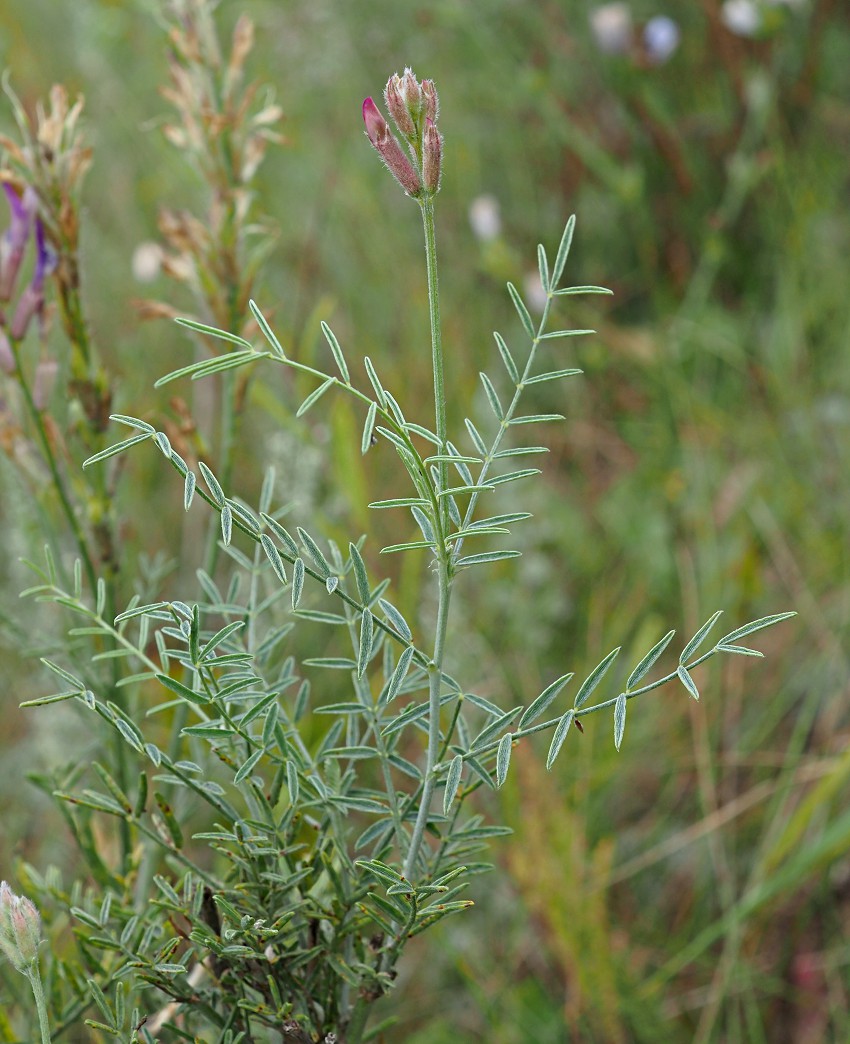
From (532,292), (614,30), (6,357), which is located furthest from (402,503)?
(614,30)

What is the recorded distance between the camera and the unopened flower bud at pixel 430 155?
1.78ft

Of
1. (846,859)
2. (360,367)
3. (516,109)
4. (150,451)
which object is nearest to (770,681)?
(846,859)

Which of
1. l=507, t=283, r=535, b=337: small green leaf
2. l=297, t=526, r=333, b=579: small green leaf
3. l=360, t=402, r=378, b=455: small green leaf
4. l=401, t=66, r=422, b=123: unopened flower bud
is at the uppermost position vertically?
l=401, t=66, r=422, b=123: unopened flower bud

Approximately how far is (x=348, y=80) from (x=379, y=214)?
1.44 feet

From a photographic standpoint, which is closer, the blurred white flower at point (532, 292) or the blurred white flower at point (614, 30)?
the blurred white flower at point (532, 292)

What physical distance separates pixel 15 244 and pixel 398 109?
0.44m

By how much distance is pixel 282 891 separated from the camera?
2.06 ft

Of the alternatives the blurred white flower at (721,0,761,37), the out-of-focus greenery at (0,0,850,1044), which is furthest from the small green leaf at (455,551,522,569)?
the blurred white flower at (721,0,761,37)

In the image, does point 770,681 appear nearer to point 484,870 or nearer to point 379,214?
point 484,870

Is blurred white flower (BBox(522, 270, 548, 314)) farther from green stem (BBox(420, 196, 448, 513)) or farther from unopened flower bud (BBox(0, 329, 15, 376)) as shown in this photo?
green stem (BBox(420, 196, 448, 513))

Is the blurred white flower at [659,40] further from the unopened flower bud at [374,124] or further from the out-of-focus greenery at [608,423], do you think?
the unopened flower bud at [374,124]

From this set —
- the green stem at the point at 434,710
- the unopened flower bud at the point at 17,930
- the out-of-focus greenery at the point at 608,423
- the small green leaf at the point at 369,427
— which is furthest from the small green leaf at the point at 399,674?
the out-of-focus greenery at the point at 608,423

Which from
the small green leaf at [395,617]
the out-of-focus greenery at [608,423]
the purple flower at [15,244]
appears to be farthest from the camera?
the out-of-focus greenery at [608,423]

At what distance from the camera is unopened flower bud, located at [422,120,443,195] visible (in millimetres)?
544
